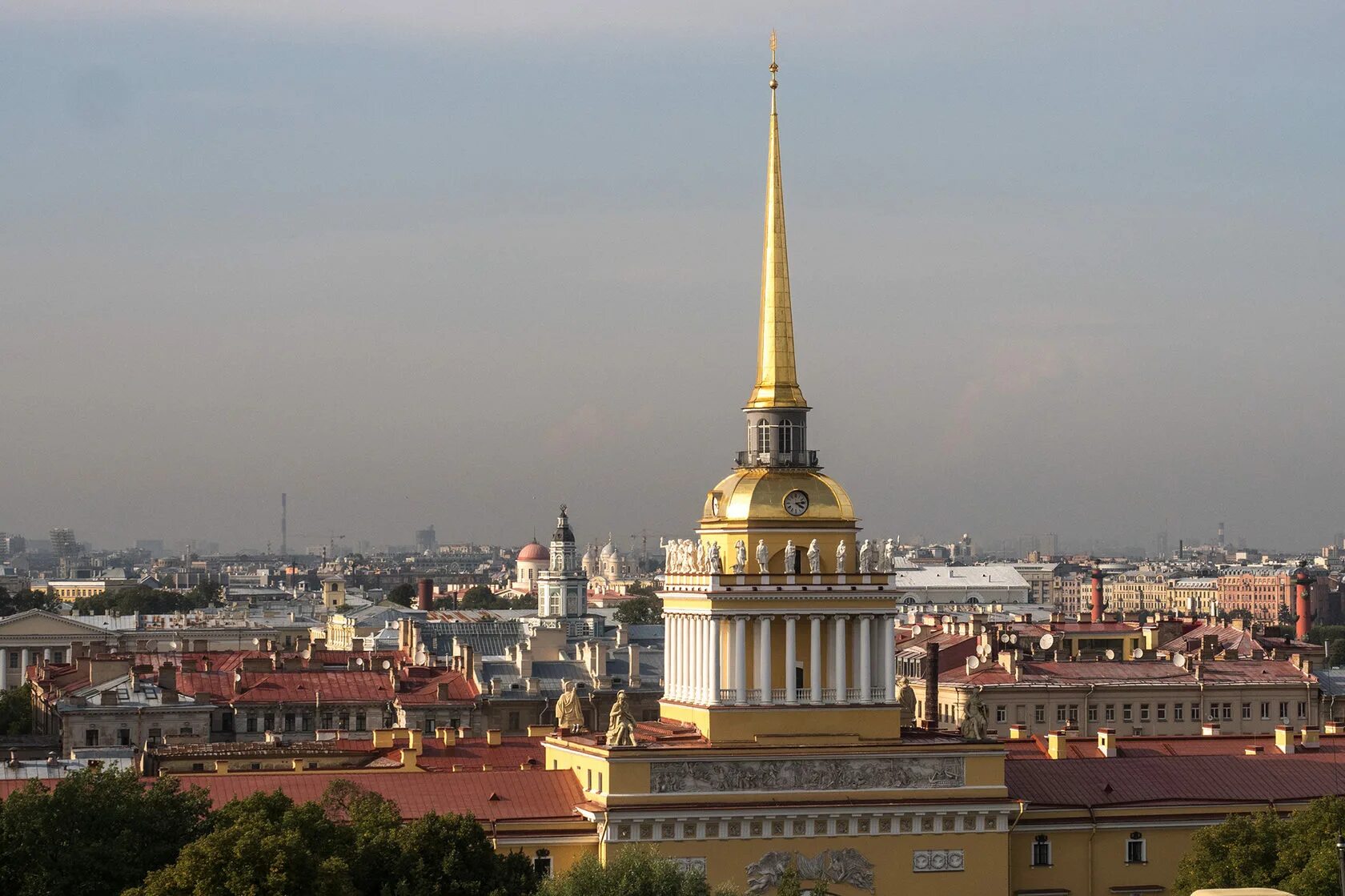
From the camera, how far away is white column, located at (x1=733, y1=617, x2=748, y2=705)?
40719mm

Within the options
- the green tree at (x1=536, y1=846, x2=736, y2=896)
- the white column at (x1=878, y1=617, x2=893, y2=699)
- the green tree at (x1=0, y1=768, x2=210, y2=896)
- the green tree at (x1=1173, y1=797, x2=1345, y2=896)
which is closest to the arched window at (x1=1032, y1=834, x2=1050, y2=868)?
the green tree at (x1=1173, y1=797, x2=1345, y2=896)

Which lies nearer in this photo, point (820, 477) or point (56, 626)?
point (820, 477)

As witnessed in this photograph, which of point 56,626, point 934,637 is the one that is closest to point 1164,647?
point 934,637

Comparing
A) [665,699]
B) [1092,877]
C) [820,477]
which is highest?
[820,477]

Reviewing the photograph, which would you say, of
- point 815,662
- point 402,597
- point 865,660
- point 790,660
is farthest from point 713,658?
point 402,597

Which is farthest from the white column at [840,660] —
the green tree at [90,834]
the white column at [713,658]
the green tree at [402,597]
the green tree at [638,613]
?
the green tree at [402,597]

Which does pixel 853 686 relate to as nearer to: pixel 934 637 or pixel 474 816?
pixel 474 816

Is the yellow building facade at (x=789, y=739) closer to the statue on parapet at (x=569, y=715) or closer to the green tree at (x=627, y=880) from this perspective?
the statue on parapet at (x=569, y=715)

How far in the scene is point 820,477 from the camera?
4197 cm

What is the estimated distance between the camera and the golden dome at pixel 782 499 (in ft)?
136

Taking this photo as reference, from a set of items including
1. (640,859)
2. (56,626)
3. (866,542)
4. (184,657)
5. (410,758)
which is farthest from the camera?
Result: (56,626)

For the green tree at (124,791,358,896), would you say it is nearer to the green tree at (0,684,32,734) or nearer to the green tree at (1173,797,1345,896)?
the green tree at (1173,797,1345,896)

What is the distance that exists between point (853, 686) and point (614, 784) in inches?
175

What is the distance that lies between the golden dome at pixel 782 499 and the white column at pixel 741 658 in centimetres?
172
